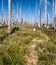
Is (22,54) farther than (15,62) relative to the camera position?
Yes

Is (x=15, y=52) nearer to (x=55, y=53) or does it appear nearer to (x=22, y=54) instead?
(x=22, y=54)

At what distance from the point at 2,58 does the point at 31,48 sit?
295 centimetres

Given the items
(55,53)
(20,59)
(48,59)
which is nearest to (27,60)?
(20,59)

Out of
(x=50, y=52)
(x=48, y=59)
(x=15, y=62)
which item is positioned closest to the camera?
(x=15, y=62)

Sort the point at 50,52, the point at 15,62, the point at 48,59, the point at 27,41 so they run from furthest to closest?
the point at 27,41, the point at 50,52, the point at 48,59, the point at 15,62

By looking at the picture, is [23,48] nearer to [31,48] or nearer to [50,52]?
[31,48]

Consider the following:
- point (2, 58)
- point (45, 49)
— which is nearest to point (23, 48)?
point (45, 49)

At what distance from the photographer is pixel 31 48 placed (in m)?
14.3

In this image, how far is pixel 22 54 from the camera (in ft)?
43.3

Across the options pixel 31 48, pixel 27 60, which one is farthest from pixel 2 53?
pixel 31 48

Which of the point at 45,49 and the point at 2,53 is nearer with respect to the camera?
the point at 2,53

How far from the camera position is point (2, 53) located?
12547 millimetres

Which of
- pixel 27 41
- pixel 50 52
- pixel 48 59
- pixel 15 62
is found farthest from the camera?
pixel 27 41

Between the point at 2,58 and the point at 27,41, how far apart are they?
4926 millimetres
